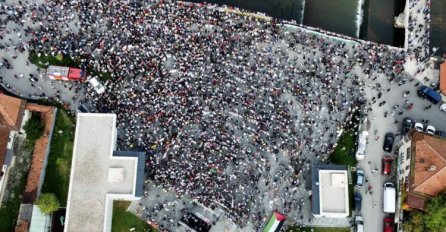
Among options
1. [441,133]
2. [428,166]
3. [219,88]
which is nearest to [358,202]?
[428,166]

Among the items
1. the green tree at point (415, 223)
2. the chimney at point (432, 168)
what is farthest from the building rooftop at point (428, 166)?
the green tree at point (415, 223)

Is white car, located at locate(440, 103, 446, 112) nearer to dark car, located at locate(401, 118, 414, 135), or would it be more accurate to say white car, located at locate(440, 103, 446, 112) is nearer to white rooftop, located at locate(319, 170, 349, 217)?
dark car, located at locate(401, 118, 414, 135)

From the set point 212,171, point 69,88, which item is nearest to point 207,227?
point 212,171

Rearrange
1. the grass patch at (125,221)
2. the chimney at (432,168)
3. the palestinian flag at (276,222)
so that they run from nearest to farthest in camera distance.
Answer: the chimney at (432,168) < the palestinian flag at (276,222) < the grass patch at (125,221)

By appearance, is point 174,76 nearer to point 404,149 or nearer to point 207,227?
point 207,227

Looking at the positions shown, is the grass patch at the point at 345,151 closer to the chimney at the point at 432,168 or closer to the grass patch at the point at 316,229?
the grass patch at the point at 316,229
